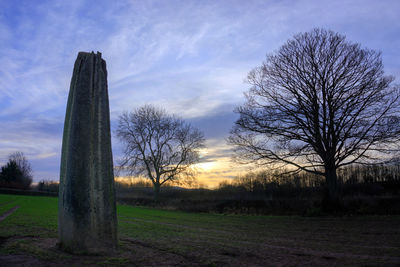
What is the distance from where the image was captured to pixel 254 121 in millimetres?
18094

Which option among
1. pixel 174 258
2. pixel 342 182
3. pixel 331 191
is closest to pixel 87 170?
pixel 174 258

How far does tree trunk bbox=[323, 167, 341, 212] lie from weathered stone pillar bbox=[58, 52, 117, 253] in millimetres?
14891

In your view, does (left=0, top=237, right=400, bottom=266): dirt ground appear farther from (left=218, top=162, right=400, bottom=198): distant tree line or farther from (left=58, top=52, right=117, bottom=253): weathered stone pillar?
(left=218, top=162, right=400, bottom=198): distant tree line

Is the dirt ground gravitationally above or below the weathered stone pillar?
below

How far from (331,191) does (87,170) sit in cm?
1585

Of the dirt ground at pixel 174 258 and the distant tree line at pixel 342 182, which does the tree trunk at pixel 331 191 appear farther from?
the dirt ground at pixel 174 258

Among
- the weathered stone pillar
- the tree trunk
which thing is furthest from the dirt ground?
the tree trunk

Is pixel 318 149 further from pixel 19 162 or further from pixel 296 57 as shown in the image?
pixel 19 162

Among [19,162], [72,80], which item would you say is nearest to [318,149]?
[72,80]

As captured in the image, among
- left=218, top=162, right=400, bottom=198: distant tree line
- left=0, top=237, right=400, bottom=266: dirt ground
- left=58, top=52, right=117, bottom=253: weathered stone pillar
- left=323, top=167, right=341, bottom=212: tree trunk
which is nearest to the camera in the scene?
left=0, top=237, right=400, bottom=266: dirt ground

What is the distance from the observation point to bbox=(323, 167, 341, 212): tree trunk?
1714 centimetres

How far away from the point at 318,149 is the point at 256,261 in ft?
42.7

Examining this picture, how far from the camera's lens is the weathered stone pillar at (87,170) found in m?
5.69

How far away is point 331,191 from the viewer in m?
17.2
